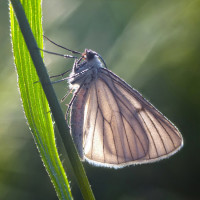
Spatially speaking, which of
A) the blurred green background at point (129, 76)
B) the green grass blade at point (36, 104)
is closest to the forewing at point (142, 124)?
the green grass blade at point (36, 104)

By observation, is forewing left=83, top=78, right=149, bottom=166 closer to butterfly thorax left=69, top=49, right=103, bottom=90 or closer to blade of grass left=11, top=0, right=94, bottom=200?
butterfly thorax left=69, top=49, right=103, bottom=90

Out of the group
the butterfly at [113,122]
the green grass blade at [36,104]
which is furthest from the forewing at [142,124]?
the green grass blade at [36,104]

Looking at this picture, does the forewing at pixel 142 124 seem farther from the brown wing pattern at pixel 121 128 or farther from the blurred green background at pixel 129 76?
the blurred green background at pixel 129 76

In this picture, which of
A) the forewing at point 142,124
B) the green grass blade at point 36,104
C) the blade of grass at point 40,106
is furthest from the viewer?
the forewing at point 142,124

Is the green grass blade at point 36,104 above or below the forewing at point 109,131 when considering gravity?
above

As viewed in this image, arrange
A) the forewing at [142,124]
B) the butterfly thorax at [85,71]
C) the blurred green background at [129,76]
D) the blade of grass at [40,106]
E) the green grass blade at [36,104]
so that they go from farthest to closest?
the blurred green background at [129,76] < the butterfly thorax at [85,71] < the forewing at [142,124] < the green grass blade at [36,104] < the blade of grass at [40,106]

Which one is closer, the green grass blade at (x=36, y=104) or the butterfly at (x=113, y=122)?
the green grass blade at (x=36, y=104)

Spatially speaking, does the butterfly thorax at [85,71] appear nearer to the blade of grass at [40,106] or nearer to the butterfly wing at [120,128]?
the butterfly wing at [120,128]
